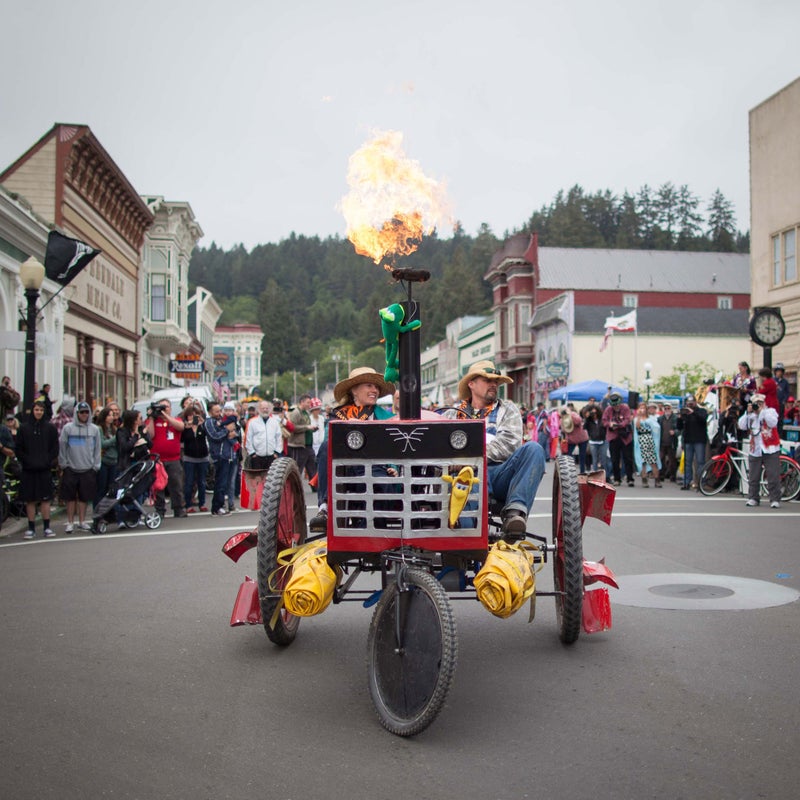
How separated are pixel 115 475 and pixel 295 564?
32.1 feet

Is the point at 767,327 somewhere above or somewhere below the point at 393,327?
above

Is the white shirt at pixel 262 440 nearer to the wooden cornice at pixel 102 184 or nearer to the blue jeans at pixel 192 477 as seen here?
the blue jeans at pixel 192 477

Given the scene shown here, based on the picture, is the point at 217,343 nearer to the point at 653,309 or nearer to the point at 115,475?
the point at 653,309

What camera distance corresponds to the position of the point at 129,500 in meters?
13.4

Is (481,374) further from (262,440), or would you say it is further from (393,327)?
(262,440)

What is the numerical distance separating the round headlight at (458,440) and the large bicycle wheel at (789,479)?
1213cm

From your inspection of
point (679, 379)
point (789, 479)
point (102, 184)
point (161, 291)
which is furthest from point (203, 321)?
point (789, 479)

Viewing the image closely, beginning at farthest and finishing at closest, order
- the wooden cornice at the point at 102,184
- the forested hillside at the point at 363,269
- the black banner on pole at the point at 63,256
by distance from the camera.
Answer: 1. the forested hillside at the point at 363,269
2. the wooden cornice at the point at 102,184
3. the black banner on pole at the point at 63,256

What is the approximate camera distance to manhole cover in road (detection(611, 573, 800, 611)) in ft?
23.7

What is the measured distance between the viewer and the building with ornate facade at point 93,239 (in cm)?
2880

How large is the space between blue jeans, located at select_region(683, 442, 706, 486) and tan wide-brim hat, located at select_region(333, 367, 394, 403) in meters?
13.0

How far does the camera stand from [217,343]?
12888cm

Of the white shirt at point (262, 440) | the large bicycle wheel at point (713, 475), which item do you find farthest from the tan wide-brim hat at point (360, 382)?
the large bicycle wheel at point (713, 475)

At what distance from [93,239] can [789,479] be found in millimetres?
26126
